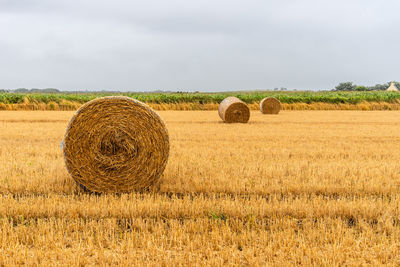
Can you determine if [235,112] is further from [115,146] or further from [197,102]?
[197,102]

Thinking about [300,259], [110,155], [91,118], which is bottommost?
[300,259]

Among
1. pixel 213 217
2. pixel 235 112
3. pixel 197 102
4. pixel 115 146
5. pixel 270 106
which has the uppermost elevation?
pixel 197 102

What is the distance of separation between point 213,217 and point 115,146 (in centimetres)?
222

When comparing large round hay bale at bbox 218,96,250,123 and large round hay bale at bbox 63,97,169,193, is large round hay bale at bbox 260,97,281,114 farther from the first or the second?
large round hay bale at bbox 63,97,169,193

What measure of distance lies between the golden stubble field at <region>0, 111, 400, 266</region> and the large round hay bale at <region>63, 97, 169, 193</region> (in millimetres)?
318

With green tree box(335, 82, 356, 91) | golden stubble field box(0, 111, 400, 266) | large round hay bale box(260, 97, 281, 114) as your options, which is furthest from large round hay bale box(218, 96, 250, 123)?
green tree box(335, 82, 356, 91)

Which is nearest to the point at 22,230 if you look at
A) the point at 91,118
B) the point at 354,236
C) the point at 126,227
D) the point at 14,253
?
the point at 14,253

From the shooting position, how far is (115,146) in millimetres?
6109

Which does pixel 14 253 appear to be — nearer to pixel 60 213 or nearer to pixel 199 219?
pixel 60 213

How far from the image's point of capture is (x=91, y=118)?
6.09 meters

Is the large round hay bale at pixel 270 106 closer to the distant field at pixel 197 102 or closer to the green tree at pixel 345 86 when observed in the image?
the distant field at pixel 197 102

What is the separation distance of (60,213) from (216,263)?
2343 millimetres

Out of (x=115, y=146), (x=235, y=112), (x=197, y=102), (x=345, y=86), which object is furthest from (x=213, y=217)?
(x=345, y=86)

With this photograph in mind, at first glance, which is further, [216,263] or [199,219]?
[199,219]
